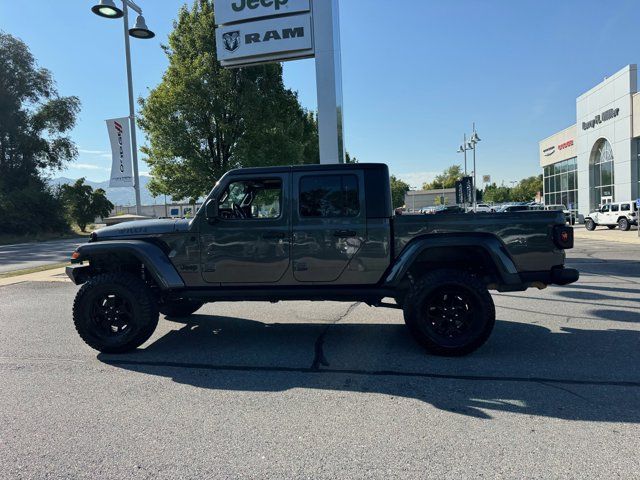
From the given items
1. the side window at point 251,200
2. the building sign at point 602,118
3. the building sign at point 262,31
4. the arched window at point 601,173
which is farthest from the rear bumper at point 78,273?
the arched window at point 601,173

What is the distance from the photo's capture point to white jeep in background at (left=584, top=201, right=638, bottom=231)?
24641 mm

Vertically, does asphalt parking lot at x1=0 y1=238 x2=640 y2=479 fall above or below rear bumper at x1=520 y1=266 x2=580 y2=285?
below

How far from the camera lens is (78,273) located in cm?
532

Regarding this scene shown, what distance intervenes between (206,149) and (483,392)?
18.8m

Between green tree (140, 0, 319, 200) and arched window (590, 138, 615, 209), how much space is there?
2358 centimetres

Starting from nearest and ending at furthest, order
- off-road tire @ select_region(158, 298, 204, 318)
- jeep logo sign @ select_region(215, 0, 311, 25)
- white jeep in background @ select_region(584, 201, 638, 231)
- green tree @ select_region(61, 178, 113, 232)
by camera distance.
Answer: off-road tire @ select_region(158, 298, 204, 318) → jeep logo sign @ select_region(215, 0, 311, 25) → white jeep in background @ select_region(584, 201, 638, 231) → green tree @ select_region(61, 178, 113, 232)

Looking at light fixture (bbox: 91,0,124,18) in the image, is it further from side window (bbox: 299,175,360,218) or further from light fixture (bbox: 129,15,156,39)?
side window (bbox: 299,175,360,218)

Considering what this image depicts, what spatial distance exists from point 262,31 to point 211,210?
10.2 m

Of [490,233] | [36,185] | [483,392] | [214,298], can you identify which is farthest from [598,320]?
[36,185]

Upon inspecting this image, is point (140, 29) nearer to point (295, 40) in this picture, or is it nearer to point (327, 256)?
point (295, 40)

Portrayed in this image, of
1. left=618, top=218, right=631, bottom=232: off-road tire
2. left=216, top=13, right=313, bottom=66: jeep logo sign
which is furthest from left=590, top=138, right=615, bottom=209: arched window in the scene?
left=216, top=13, right=313, bottom=66: jeep logo sign

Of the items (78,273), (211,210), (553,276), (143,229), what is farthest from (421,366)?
(78,273)

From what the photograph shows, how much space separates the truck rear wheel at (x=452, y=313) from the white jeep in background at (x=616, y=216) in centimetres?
2427

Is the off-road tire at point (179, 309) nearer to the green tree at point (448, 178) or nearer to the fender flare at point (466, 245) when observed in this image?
the fender flare at point (466, 245)
